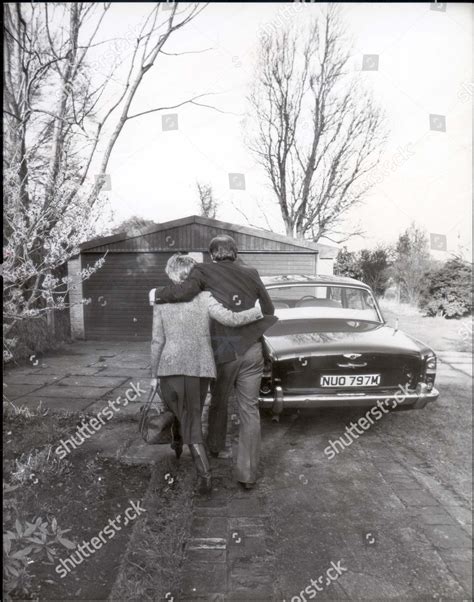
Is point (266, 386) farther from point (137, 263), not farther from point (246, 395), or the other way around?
point (137, 263)

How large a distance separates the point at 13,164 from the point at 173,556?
9.30 feet

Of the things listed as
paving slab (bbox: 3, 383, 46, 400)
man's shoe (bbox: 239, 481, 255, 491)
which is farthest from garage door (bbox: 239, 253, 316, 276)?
man's shoe (bbox: 239, 481, 255, 491)

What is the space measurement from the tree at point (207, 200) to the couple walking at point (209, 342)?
43.8 ft

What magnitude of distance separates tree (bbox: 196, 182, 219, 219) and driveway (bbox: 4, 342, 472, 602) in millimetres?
13089

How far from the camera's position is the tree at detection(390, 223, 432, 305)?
6961mm

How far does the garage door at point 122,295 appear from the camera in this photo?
11.0 m

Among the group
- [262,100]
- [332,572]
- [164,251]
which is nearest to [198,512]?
[332,572]

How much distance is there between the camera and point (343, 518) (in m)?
2.59

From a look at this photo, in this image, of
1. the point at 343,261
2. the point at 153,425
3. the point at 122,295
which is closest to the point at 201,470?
the point at 153,425

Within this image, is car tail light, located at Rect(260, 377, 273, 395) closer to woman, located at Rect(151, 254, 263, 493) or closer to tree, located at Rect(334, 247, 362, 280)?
woman, located at Rect(151, 254, 263, 493)

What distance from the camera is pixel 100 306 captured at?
1107cm

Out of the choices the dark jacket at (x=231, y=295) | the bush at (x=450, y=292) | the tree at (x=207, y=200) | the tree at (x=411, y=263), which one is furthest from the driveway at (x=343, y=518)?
the tree at (x=207, y=200)

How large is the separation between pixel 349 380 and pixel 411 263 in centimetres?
546

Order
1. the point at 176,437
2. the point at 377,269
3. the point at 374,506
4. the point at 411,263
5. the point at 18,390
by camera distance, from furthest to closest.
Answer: the point at 411,263, the point at 377,269, the point at 18,390, the point at 176,437, the point at 374,506
